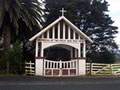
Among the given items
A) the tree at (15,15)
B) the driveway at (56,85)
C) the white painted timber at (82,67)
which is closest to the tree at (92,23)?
the tree at (15,15)

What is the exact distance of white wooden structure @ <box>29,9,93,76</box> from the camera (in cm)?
2258

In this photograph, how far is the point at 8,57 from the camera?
23.2 metres

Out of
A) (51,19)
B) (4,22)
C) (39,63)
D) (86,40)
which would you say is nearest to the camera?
(39,63)

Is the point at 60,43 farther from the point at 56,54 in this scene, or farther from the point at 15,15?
the point at 56,54

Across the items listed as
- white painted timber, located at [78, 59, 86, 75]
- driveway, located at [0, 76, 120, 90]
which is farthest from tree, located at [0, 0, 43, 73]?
driveway, located at [0, 76, 120, 90]

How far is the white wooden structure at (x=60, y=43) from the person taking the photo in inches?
889

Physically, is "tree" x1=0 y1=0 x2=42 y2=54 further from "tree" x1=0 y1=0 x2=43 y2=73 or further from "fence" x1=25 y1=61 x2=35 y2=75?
"fence" x1=25 y1=61 x2=35 y2=75

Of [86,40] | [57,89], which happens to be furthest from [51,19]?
[57,89]

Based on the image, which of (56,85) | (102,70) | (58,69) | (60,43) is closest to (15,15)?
(60,43)

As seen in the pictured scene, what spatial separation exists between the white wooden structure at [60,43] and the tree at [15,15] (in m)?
4.04

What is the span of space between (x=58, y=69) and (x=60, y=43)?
288 centimetres

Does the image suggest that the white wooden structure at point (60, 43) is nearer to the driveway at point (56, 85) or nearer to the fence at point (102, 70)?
the fence at point (102, 70)

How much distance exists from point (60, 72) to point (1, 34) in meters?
10.5

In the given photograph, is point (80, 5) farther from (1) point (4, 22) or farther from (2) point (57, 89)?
(2) point (57, 89)
